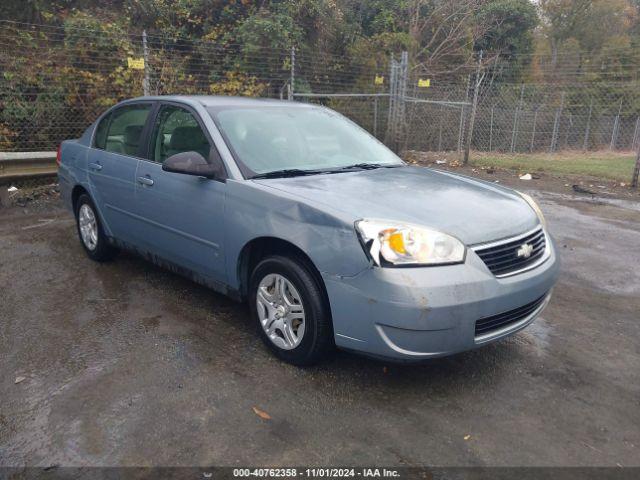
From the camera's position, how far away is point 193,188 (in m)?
3.81

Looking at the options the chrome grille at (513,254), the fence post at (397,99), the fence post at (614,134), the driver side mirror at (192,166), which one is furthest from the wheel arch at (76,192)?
the fence post at (614,134)

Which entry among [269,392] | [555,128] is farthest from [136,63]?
[555,128]

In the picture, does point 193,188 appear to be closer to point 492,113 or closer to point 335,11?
point 335,11

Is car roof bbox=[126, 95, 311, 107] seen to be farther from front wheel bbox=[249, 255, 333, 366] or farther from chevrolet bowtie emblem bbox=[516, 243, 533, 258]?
chevrolet bowtie emblem bbox=[516, 243, 533, 258]

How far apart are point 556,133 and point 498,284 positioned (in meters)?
17.3

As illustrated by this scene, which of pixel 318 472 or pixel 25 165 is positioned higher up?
pixel 25 165

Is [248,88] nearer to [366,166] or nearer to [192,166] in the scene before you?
[366,166]

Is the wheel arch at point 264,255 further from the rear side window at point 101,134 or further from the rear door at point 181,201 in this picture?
the rear side window at point 101,134

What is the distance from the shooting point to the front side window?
3.93 m

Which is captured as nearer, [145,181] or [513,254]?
[513,254]

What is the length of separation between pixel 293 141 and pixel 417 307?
1786mm

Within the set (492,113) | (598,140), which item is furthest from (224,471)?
(598,140)

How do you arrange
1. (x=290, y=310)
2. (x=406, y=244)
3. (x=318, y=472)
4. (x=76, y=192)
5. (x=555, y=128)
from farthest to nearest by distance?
(x=555, y=128)
(x=76, y=192)
(x=290, y=310)
(x=406, y=244)
(x=318, y=472)

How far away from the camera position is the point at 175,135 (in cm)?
420
